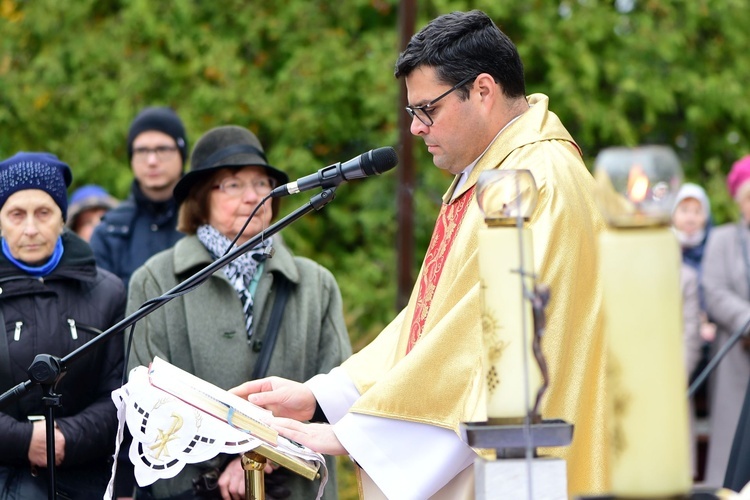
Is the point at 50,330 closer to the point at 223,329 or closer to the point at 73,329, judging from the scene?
the point at 73,329

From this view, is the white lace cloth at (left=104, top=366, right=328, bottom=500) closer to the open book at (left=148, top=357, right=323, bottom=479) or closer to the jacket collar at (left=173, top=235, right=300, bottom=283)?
the open book at (left=148, top=357, right=323, bottom=479)

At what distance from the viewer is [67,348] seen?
4133mm

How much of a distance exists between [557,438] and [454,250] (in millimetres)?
1344

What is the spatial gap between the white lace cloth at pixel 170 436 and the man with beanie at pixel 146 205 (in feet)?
7.99

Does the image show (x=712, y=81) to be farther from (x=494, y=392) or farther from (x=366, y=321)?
(x=494, y=392)

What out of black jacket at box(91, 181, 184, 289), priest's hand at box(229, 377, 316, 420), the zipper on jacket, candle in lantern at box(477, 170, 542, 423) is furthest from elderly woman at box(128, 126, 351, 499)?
candle in lantern at box(477, 170, 542, 423)

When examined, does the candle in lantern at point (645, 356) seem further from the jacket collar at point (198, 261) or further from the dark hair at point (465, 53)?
the jacket collar at point (198, 261)

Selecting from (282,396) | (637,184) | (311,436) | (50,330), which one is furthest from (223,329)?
(637,184)

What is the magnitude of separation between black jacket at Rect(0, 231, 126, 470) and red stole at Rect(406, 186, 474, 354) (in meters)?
1.25

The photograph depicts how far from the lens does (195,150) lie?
4.74 metres

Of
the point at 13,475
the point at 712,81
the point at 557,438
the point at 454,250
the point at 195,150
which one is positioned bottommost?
the point at 13,475

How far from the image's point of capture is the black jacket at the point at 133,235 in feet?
18.4

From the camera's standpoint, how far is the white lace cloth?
2986 millimetres

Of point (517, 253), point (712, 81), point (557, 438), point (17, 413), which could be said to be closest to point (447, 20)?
point (517, 253)
